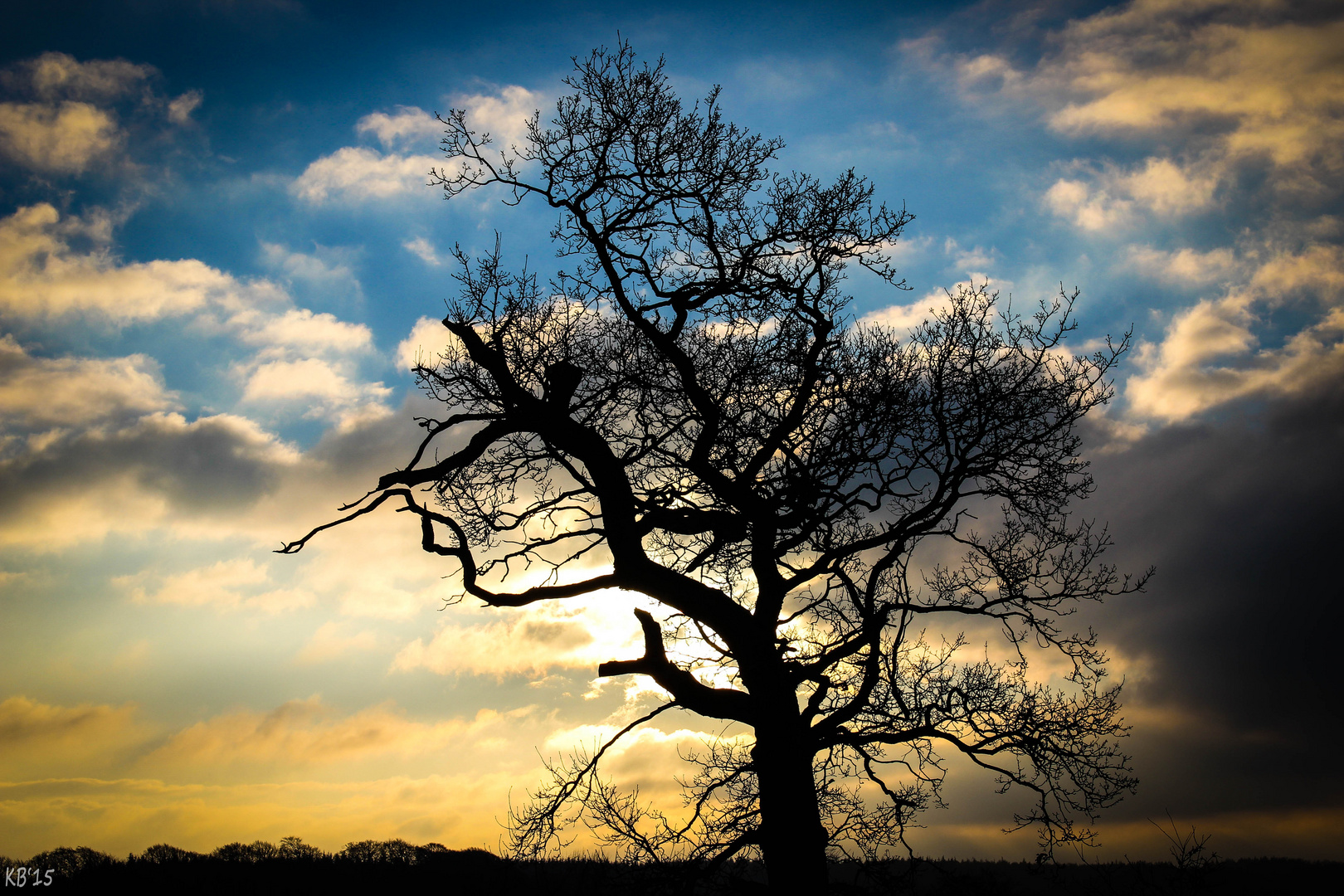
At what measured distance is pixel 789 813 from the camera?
708cm

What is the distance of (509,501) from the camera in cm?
898

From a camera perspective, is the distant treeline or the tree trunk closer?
the tree trunk

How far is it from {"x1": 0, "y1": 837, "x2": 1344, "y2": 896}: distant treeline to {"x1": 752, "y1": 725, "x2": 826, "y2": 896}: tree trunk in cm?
41

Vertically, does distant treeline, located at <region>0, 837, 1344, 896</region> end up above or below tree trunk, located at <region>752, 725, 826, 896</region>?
below

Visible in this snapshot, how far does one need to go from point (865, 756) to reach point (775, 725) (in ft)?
5.32

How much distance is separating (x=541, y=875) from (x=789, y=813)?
343cm

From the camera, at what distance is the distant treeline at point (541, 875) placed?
7.54 m

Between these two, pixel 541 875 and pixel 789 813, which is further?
pixel 541 875

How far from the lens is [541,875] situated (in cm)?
833

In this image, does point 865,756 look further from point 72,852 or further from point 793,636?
point 72,852

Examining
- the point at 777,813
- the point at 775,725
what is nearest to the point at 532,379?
the point at 775,725

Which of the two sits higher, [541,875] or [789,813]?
[789,813]

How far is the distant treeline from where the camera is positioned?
297 inches

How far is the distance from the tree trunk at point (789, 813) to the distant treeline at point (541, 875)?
1.35 feet
